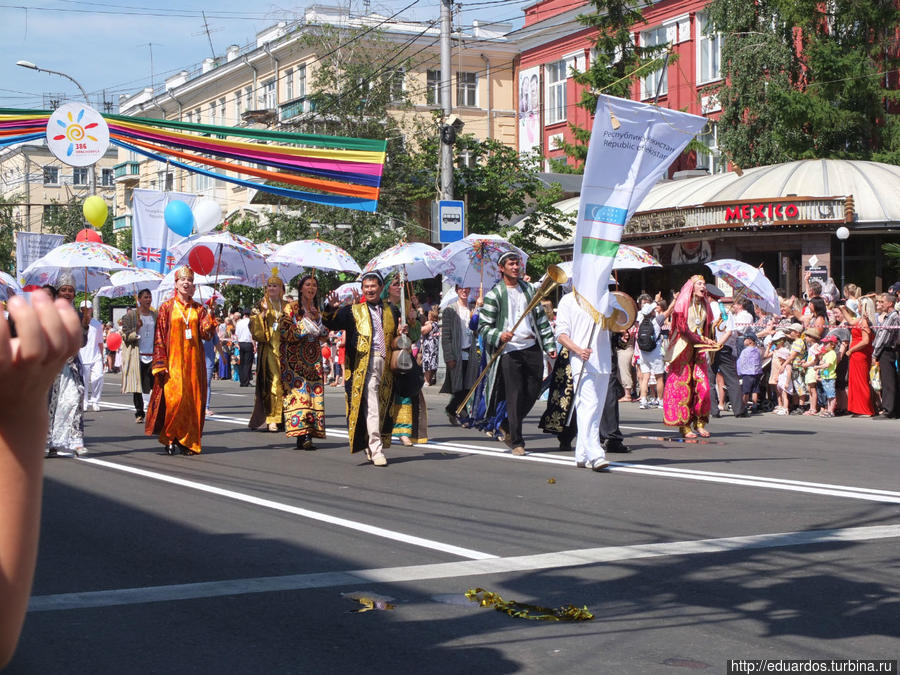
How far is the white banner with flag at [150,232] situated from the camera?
21.2 m

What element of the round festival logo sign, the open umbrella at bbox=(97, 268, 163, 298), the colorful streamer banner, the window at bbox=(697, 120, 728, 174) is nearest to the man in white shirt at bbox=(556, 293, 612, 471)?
the colorful streamer banner

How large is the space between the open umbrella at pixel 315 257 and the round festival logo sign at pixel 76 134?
4.43 meters

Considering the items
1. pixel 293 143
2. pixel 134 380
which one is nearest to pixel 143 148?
pixel 293 143

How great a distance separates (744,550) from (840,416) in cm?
1189

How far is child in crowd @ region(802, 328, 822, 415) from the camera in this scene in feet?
59.5

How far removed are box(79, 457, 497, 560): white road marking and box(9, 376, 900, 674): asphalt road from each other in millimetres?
36

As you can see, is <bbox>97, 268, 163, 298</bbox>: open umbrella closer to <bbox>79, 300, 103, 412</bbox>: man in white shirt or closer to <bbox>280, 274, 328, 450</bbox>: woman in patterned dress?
<bbox>79, 300, 103, 412</bbox>: man in white shirt

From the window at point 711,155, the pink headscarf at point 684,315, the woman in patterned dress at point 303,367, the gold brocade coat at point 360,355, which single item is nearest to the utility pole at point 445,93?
the pink headscarf at point 684,315

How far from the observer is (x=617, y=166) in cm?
1057

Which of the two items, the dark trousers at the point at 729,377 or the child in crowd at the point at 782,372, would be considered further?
the child in crowd at the point at 782,372

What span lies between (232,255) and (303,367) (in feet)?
22.8

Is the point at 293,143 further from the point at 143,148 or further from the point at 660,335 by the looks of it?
the point at 660,335

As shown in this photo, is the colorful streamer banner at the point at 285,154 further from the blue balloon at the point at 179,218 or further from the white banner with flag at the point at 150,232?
the white banner with flag at the point at 150,232

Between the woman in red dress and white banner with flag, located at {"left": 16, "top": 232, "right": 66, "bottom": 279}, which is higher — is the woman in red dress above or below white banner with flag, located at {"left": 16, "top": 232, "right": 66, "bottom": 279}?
below
